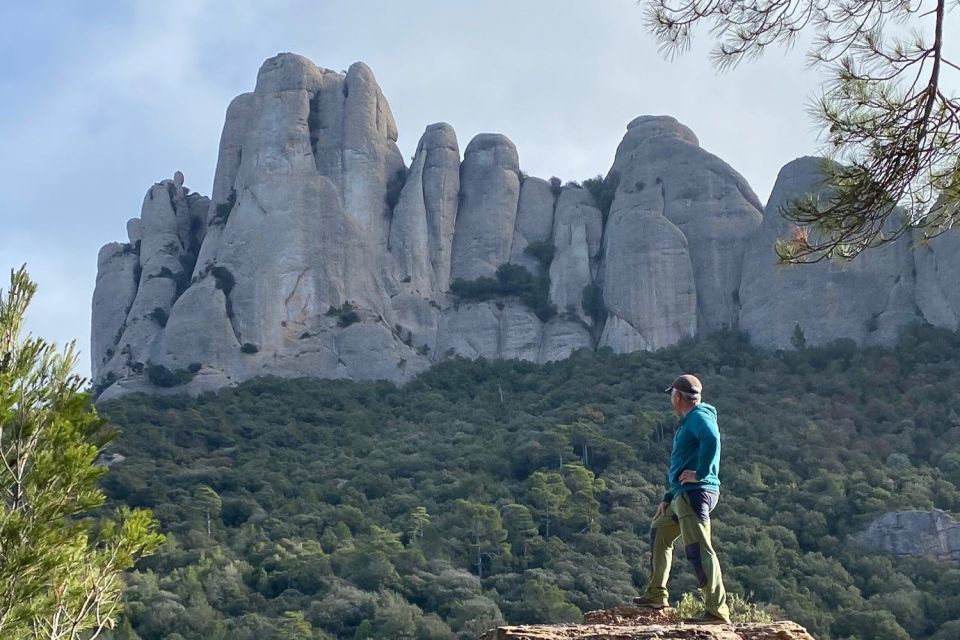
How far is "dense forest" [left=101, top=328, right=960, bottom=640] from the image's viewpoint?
3162 cm

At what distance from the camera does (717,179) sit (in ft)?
207

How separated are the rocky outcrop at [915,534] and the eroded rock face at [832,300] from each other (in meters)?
17.3

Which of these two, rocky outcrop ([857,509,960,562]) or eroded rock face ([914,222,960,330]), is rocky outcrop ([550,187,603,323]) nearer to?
eroded rock face ([914,222,960,330])

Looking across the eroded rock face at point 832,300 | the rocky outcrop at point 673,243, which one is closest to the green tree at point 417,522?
the rocky outcrop at point 673,243

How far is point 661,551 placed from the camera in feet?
28.8

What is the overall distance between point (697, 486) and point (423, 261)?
55.6 metres

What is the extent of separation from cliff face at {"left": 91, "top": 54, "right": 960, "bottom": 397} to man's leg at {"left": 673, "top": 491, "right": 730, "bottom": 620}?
47.4m

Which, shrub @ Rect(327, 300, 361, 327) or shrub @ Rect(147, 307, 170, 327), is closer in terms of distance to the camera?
shrub @ Rect(327, 300, 361, 327)

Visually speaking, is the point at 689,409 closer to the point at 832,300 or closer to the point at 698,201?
the point at 832,300

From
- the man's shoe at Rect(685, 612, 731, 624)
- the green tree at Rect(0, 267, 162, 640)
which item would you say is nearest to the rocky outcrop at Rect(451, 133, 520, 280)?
the green tree at Rect(0, 267, 162, 640)

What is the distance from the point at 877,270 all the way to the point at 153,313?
101ft

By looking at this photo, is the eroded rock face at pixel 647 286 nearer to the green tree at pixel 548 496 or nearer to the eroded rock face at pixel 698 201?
the eroded rock face at pixel 698 201

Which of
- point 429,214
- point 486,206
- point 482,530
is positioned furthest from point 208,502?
point 486,206

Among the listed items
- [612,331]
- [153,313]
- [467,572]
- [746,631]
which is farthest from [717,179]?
[746,631]
